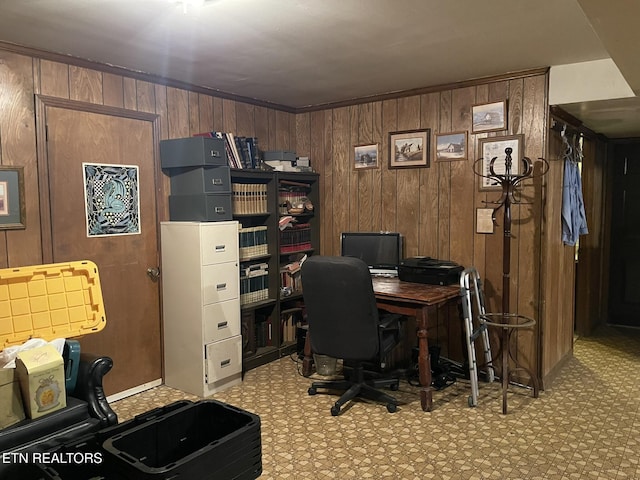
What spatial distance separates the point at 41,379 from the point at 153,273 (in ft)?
4.82

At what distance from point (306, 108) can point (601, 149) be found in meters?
3.11

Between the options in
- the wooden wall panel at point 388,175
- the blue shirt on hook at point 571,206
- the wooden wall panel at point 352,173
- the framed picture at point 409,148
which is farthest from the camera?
the wooden wall panel at point 352,173

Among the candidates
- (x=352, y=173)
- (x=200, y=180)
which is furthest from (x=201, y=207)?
(x=352, y=173)

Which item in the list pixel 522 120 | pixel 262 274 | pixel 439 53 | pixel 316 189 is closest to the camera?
pixel 439 53

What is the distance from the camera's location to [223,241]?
357cm

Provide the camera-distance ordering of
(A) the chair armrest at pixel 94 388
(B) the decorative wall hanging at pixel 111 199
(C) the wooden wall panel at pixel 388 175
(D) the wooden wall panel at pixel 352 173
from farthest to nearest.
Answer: (D) the wooden wall panel at pixel 352 173, (C) the wooden wall panel at pixel 388 175, (B) the decorative wall hanging at pixel 111 199, (A) the chair armrest at pixel 94 388

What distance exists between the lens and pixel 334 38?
9.09 ft

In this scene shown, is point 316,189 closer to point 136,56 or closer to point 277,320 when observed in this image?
point 277,320

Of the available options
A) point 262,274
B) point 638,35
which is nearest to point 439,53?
point 638,35

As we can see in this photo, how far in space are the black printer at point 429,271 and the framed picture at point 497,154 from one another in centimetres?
67

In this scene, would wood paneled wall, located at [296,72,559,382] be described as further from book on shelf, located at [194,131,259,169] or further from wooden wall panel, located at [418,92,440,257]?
book on shelf, located at [194,131,259,169]

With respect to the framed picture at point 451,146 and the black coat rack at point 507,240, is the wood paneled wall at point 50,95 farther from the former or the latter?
the black coat rack at point 507,240

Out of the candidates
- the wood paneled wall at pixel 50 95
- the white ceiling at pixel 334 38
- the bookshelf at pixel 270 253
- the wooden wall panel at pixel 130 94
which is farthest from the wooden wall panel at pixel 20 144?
the bookshelf at pixel 270 253

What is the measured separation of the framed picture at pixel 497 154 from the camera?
11.6ft
